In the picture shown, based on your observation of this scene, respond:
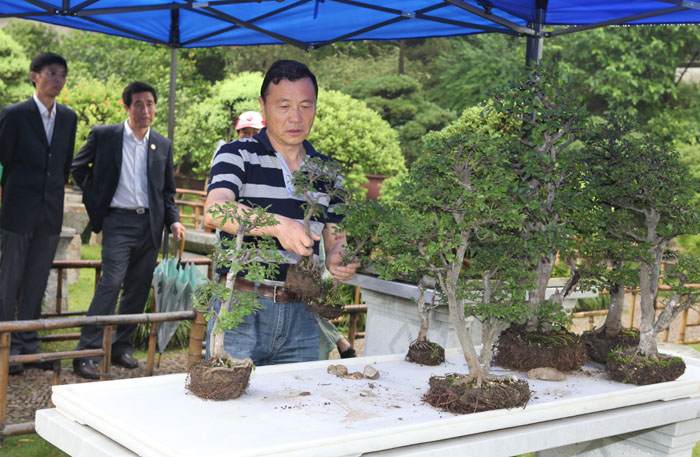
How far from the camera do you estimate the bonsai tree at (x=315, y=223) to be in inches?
115

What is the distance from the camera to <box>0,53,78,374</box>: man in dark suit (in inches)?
204

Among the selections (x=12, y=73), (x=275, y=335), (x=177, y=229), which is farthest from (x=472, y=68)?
(x=275, y=335)

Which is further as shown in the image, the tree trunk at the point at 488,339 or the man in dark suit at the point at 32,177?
the man in dark suit at the point at 32,177

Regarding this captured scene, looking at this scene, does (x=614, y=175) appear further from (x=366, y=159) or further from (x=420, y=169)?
(x=366, y=159)

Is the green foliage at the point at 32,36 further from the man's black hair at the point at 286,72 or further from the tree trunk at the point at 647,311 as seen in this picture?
the tree trunk at the point at 647,311

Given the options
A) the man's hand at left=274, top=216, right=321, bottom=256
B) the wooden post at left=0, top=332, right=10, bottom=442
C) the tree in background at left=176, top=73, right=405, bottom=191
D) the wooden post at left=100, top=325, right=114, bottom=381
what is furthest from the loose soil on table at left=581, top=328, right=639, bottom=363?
the tree in background at left=176, top=73, right=405, bottom=191

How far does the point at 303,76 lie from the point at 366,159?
28.1ft

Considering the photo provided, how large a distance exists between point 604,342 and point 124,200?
10.3 ft

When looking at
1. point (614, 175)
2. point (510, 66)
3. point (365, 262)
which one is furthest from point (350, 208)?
point (510, 66)

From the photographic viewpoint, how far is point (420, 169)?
2803 mm

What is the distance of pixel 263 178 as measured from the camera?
3.00 meters

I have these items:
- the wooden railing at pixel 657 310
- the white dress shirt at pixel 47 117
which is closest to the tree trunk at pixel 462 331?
the white dress shirt at pixel 47 117

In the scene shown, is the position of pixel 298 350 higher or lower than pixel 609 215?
lower

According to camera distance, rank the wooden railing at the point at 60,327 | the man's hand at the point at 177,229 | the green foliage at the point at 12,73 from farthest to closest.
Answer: the green foliage at the point at 12,73 < the man's hand at the point at 177,229 < the wooden railing at the point at 60,327
